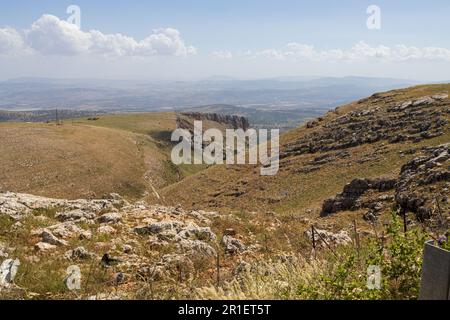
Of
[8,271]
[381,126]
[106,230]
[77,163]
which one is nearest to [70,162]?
[77,163]

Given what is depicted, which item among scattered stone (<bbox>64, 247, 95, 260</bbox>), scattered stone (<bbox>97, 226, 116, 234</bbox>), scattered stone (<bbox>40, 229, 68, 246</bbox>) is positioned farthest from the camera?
scattered stone (<bbox>97, 226, 116, 234</bbox>)

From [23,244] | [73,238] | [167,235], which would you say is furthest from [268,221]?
[23,244]

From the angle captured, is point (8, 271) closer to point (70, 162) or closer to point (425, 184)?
point (425, 184)

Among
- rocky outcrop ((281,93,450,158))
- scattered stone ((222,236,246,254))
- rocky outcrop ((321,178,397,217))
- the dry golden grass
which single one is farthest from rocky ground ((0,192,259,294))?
the dry golden grass

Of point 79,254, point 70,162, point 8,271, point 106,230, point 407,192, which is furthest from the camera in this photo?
point 70,162

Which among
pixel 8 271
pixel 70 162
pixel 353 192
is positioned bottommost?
pixel 70 162

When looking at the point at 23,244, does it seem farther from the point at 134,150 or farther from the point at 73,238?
the point at 134,150

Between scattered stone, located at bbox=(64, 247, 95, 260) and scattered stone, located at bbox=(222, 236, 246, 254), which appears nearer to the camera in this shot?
scattered stone, located at bbox=(64, 247, 95, 260)

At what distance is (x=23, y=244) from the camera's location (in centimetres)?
1141

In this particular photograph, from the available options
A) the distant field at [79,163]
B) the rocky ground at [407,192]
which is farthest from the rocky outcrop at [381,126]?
the distant field at [79,163]

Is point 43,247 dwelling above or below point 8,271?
below

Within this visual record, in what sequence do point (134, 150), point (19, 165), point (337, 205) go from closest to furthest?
point (337, 205)
point (19, 165)
point (134, 150)

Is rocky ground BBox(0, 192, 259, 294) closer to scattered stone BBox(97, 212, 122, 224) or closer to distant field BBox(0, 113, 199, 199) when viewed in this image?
scattered stone BBox(97, 212, 122, 224)
